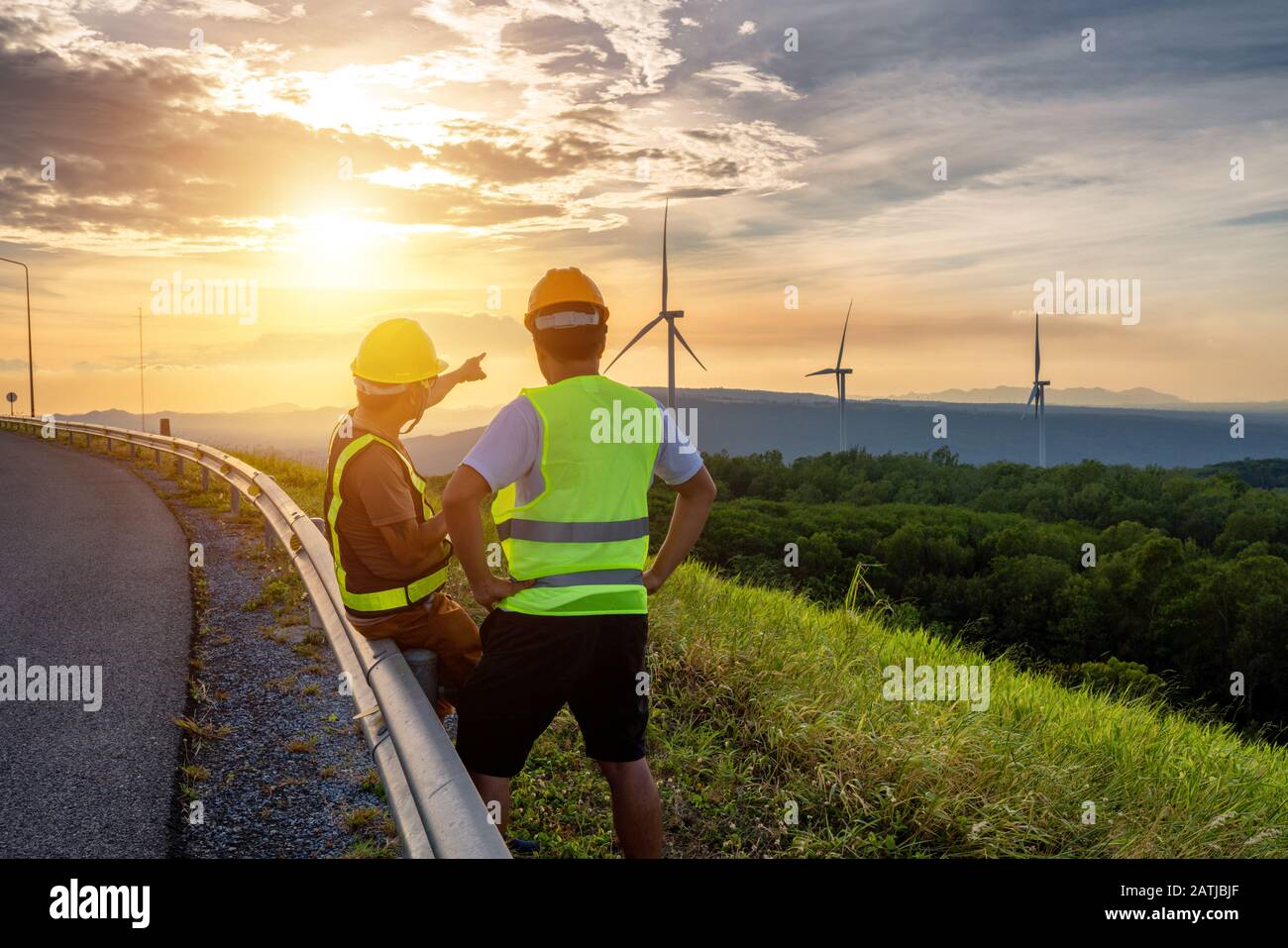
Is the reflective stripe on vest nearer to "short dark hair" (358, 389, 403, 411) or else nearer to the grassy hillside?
"short dark hair" (358, 389, 403, 411)

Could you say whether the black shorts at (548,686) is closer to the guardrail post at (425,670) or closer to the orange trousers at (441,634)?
the guardrail post at (425,670)

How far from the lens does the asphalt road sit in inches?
163

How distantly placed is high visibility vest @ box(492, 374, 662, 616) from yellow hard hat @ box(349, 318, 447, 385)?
1281 millimetres

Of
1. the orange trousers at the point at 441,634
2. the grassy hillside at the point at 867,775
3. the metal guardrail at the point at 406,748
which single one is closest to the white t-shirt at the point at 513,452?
the metal guardrail at the point at 406,748

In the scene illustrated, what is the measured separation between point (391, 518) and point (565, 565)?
3.41 ft

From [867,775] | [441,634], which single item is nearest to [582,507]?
[441,634]

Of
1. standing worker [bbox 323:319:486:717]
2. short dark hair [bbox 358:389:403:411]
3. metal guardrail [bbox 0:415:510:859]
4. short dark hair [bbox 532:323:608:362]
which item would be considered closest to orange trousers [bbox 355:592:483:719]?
standing worker [bbox 323:319:486:717]

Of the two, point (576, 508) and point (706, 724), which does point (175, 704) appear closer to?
point (706, 724)

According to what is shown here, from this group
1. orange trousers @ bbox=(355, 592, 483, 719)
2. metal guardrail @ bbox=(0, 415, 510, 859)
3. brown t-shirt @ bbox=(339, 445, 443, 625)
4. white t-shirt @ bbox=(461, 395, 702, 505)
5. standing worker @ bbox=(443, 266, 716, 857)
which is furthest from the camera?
orange trousers @ bbox=(355, 592, 483, 719)

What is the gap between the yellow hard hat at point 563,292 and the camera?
11.5ft

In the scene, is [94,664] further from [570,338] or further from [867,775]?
[867,775]

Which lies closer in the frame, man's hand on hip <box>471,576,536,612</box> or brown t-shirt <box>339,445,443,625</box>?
man's hand on hip <box>471,576,536,612</box>

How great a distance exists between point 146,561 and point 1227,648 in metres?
53.2

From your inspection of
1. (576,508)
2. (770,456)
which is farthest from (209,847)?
(770,456)
